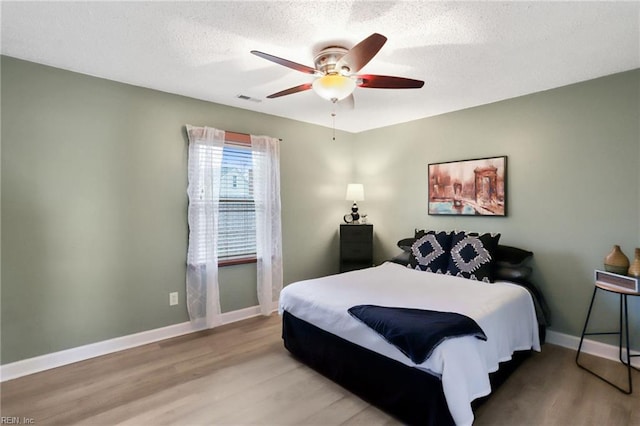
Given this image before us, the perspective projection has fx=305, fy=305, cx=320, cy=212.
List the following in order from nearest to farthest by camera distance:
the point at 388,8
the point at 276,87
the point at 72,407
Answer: the point at 388,8
the point at 72,407
the point at 276,87

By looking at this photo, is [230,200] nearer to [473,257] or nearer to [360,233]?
[360,233]

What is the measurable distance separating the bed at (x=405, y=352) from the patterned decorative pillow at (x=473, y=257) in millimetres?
59

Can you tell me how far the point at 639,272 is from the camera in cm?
231

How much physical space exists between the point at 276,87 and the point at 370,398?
8.99 ft

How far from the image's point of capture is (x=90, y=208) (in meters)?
2.69

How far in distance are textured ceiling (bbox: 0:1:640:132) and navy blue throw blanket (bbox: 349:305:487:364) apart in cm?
185

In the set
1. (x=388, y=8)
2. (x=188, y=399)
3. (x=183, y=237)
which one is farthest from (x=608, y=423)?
(x=183, y=237)

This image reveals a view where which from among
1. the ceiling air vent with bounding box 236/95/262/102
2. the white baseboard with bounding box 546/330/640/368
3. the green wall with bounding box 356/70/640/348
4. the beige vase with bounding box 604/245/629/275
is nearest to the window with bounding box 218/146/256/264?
the ceiling air vent with bounding box 236/95/262/102

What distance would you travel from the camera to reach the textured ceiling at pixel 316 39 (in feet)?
5.85

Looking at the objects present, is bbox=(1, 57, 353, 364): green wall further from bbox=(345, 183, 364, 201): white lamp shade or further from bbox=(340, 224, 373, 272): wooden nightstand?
bbox=(345, 183, 364, 201): white lamp shade

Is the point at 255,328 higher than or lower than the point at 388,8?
lower

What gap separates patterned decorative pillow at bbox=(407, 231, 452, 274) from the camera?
318 centimetres

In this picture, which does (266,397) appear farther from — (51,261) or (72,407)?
(51,261)

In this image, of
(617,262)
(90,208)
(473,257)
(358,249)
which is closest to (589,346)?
(617,262)
